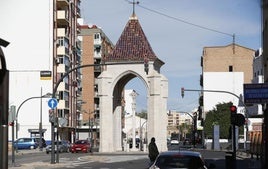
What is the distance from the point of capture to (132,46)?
6134 cm

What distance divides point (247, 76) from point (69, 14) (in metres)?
43.0

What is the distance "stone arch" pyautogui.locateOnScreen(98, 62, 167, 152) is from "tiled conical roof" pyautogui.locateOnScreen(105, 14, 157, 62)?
102 cm

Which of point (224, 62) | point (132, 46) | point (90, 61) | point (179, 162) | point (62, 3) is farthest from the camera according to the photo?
point (90, 61)

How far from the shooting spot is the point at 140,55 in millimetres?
59938

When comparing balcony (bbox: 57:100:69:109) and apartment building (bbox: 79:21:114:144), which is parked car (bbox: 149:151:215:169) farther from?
apartment building (bbox: 79:21:114:144)

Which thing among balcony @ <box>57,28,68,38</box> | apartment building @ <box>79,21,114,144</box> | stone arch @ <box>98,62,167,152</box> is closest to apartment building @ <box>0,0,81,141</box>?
balcony @ <box>57,28,68,38</box>

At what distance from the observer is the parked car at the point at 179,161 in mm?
13984

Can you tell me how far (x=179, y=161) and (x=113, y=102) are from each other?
4671cm

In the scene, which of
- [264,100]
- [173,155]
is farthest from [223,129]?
[173,155]

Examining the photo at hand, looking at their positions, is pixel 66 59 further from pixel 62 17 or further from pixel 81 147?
pixel 81 147

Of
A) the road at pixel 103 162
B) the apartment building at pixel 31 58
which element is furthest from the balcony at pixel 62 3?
the road at pixel 103 162

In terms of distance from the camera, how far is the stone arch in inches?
2281

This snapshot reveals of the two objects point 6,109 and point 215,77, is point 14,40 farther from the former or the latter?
point 6,109

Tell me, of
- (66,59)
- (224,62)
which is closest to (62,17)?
(66,59)
